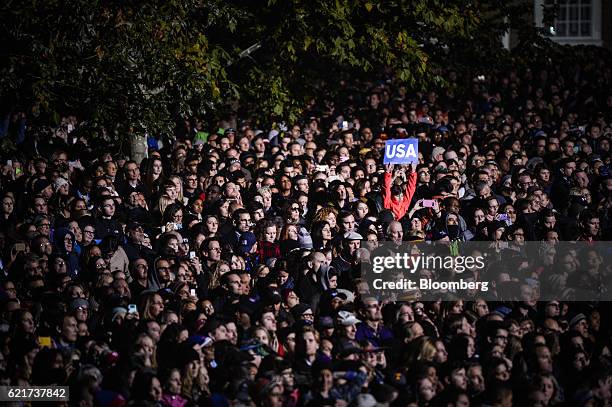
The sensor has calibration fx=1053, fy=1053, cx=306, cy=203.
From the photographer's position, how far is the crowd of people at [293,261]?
31.6 feet

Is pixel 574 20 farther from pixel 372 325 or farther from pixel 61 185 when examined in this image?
pixel 372 325

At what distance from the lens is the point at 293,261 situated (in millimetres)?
12125

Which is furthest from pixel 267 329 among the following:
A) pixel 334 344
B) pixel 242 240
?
pixel 242 240

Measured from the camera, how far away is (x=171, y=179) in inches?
560

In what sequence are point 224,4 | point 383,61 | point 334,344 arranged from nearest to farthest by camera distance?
point 334,344 < point 224,4 < point 383,61

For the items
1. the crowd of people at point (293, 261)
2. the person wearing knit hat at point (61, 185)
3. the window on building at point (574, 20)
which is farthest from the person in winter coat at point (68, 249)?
the window on building at point (574, 20)

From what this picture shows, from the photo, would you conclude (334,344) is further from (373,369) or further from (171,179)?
(171,179)

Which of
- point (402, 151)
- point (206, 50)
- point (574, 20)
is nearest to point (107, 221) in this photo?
point (402, 151)

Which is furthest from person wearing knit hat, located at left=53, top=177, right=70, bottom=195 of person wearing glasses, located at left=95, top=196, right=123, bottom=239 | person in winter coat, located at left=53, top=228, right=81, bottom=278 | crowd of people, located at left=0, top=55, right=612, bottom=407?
person in winter coat, located at left=53, top=228, right=81, bottom=278

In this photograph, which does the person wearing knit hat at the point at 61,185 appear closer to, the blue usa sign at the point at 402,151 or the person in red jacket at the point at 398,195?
the person in red jacket at the point at 398,195

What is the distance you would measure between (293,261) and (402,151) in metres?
3.23

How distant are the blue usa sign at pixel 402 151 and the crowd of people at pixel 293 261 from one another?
21 cm

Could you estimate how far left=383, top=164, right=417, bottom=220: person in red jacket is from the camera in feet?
45.6

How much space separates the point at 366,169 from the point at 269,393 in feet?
20.5
